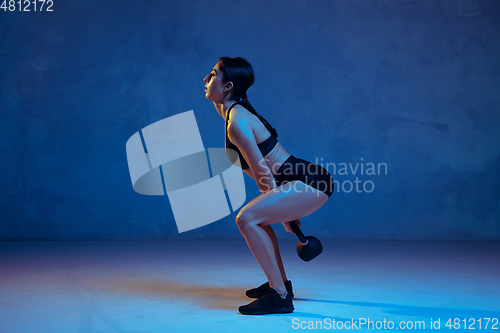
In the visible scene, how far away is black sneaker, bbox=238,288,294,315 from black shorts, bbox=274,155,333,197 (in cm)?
51

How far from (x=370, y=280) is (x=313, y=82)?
2144 mm

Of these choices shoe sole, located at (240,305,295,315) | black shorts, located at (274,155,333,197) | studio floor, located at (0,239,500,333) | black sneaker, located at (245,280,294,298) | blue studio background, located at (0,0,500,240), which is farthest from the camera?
blue studio background, located at (0,0,500,240)

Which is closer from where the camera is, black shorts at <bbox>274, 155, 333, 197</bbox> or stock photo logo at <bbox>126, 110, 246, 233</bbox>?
black shorts at <bbox>274, 155, 333, 197</bbox>

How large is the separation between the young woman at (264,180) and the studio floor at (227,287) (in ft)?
0.51

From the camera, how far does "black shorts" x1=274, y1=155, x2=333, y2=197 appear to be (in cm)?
213

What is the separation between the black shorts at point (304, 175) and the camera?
2.13 meters

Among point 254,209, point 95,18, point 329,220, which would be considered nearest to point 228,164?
point 329,220

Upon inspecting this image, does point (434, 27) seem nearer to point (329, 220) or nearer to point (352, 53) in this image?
point (352, 53)

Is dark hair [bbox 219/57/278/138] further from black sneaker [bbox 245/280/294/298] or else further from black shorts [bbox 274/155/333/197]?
black sneaker [bbox 245/280/294/298]
